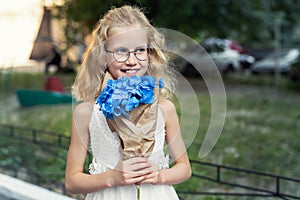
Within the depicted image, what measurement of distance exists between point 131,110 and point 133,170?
20 cm

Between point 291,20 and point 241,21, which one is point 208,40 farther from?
point 291,20

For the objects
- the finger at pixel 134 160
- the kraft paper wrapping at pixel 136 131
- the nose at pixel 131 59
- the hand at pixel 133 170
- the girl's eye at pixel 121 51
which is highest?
the girl's eye at pixel 121 51

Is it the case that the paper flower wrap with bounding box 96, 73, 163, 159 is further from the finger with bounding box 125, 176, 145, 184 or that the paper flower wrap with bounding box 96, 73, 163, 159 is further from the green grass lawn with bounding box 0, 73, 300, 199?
the green grass lawn with bounding box 0, 73, 300, 199

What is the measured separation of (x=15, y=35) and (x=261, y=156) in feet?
48.6

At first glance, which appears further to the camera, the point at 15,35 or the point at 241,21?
the point at 15,35

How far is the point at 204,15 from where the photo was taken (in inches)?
→ 483

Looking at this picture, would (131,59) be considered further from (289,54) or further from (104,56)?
(289,54)

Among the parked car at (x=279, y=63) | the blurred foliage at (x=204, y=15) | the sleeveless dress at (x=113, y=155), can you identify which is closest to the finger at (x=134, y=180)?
the sleeveless dress at (x=113, y=155)

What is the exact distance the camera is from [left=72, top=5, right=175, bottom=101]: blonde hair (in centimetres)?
198

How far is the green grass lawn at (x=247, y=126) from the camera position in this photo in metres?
5.78

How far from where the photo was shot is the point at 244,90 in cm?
1407

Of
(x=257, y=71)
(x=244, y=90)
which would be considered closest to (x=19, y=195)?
(x=244, y=90)

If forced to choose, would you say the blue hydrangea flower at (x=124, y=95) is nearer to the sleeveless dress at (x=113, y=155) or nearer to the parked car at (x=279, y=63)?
the sleeveless dress at (x=113, y=155)

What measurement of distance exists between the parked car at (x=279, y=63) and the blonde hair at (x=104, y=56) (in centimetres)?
1279
